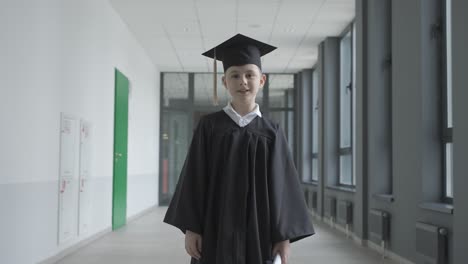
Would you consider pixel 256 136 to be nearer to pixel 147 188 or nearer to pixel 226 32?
pixel 226 32

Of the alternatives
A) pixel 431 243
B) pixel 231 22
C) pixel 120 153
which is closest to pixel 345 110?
pixel 231 22

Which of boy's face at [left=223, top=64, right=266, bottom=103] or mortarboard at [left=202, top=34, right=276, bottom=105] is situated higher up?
mortarboard at [left=202, top=34, right=276, bottom=105]

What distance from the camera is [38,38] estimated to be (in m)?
4.78

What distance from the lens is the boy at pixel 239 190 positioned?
203cm

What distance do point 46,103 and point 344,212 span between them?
456 cm

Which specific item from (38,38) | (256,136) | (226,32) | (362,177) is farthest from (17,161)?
(226,32)

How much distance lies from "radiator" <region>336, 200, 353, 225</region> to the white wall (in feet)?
10.9


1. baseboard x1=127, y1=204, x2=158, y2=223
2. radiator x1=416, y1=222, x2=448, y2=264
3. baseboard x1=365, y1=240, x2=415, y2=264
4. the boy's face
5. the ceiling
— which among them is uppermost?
the ceiling

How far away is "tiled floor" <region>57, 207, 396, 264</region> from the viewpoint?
5488mm

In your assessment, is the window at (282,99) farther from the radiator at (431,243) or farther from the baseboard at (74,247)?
the radiator at (431,243)

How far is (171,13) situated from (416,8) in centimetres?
389

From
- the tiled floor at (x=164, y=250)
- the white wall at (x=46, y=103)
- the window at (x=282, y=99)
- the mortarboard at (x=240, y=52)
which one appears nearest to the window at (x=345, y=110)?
the tiled floor at (x=164, y=250)

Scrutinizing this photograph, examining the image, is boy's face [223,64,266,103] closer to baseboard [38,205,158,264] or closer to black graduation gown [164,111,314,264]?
black graduation gown [164,111,314,264]

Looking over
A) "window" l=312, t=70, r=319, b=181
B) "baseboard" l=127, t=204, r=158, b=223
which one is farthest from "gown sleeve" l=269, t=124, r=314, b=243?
"window" l=312, t=70, r=319, b=181
